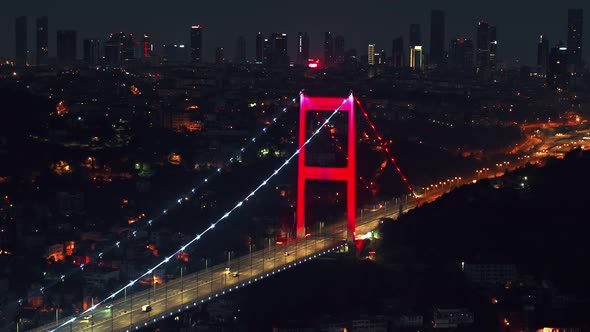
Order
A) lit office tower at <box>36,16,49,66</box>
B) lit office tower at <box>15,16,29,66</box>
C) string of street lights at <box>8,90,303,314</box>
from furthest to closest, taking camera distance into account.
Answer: lit office tower at <box>36,16,49,66</box>, lit office tower at <box>15,16,29,66</box>, string of street lights at <box>8,90,303,314</box>

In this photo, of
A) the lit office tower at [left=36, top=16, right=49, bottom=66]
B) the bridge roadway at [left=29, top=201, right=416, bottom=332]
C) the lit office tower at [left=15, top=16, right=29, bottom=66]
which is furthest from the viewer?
the lit office tower at [left=36, top=16, right=49, bottom=66]

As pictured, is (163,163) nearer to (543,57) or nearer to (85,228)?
(85,228)

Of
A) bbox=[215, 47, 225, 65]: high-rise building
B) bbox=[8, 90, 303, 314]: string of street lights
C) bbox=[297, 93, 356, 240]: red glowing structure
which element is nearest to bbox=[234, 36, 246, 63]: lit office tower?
bbox=[215, 47, 225, 65]: high-rise building

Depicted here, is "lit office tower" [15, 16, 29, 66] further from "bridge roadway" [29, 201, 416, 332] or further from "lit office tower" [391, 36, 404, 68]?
"bridge roadway" [29, 201, 416, 332]

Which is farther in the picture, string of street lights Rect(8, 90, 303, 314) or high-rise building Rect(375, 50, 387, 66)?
high-rise building Rect(375, 50, 387, 66)

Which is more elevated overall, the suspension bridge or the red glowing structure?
the red glowing structure

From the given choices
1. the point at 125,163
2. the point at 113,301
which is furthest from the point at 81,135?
the point at 113,301

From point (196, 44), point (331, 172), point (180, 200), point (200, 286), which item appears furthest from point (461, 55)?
point (200, 286)
